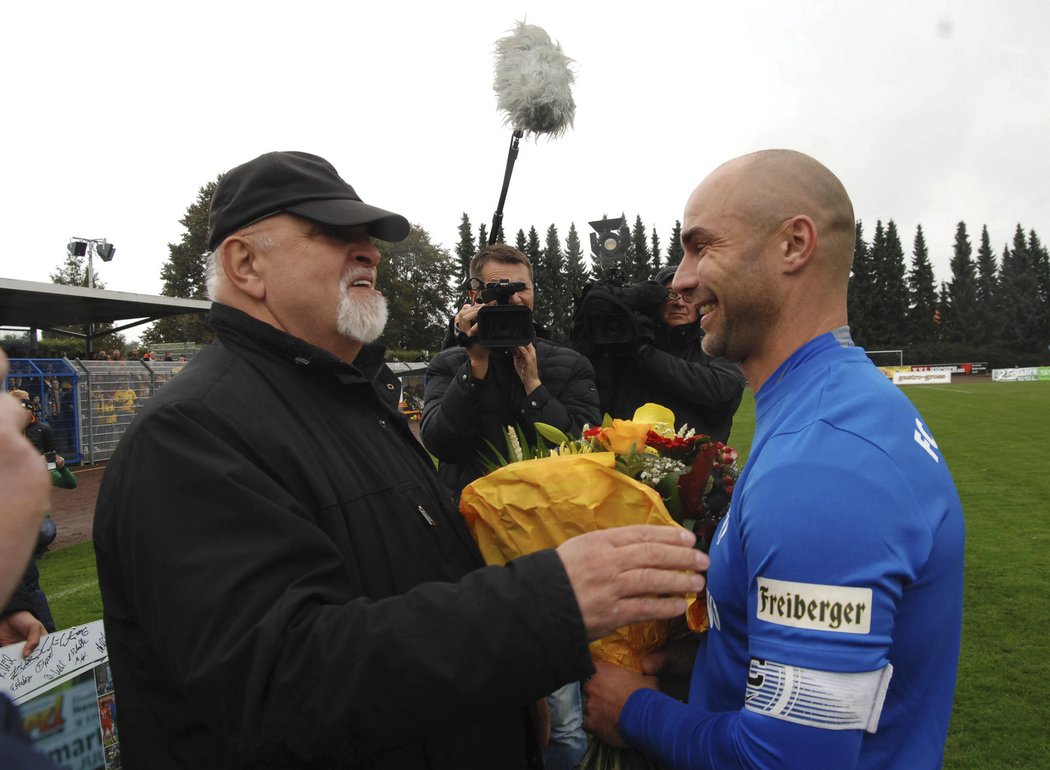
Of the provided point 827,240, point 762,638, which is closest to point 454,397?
point 827,240

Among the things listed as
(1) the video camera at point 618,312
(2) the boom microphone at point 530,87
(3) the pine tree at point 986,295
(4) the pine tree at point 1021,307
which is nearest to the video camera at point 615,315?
(1) the video camera at point 618,312

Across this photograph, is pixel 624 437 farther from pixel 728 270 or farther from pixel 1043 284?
pixel 1043 284

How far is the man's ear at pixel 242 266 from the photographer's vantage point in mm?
1907

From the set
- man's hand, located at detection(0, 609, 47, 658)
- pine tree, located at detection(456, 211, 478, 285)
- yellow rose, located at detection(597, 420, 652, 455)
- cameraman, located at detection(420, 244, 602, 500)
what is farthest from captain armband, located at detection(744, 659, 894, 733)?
pine tree, located at detection(456, 211, 478, 285)

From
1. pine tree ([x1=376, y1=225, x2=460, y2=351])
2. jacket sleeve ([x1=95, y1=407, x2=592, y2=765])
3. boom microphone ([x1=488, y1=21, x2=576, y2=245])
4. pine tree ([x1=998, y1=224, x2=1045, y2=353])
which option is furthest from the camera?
pine tree ([x1=998, y1=224, x2=1045, y2=353])

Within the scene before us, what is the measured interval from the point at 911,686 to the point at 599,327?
3018 millimetres

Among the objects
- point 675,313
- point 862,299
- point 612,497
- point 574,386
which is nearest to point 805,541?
point 612,497

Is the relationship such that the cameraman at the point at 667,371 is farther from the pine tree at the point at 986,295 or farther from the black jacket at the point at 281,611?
the pine tree at the point at 986,295

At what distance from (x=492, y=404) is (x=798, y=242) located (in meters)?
2.32

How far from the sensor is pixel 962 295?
294 feet

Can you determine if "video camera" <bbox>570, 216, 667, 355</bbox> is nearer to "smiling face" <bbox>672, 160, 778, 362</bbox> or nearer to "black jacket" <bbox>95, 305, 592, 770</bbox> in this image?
"smiling face" <bbox>672, 160, 778, 362</bbox>

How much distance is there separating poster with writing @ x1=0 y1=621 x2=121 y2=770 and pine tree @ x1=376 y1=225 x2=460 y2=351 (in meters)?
60.8

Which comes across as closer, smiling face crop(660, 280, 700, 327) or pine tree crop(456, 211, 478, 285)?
smiling face crop(660, 280, 700, 327)

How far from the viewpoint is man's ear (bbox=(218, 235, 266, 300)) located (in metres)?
1.91
